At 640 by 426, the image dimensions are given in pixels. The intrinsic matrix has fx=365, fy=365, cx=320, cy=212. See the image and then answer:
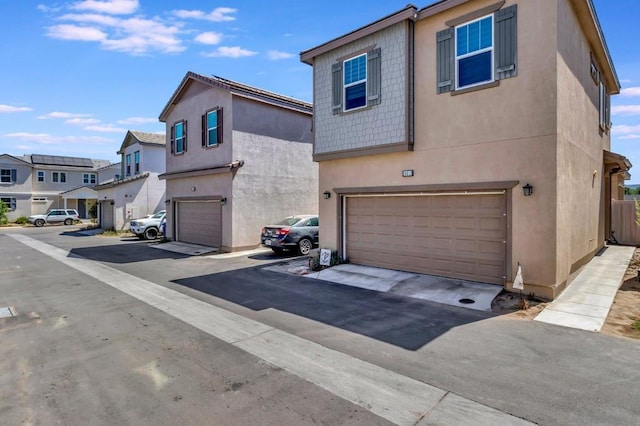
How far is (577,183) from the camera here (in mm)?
9508

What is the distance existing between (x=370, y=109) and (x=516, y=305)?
6399 millimetres

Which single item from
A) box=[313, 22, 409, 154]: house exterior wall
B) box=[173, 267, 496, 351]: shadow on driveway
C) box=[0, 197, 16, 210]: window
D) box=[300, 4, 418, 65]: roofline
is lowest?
box=[173, 267, 496, 351]: shadow on driveway

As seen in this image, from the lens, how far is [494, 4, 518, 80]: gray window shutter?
8.05 metres

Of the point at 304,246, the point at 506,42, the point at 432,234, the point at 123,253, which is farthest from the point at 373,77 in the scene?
the point at 123,253

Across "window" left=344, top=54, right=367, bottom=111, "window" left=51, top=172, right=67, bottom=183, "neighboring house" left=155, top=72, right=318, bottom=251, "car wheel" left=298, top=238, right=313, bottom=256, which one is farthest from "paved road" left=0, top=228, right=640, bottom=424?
"window" left=51, top=172, right=67, bottom=183

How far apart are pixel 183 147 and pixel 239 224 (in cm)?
634

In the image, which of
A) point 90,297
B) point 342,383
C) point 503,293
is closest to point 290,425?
point 342,383

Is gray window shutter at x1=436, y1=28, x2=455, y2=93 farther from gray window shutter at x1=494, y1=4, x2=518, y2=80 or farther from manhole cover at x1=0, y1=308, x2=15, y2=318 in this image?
manhole cover at x1=0, y1=308, x2=15, y2=318

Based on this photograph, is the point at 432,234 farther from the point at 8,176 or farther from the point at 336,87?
the point at 8,176

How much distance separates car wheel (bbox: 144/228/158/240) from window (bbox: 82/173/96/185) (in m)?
27.6

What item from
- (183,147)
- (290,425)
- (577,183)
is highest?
(183,147)

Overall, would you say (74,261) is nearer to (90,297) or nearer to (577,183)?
(90,297)

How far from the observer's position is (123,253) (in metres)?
16.0

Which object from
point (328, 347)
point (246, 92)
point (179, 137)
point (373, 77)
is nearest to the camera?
point (328, 347)
